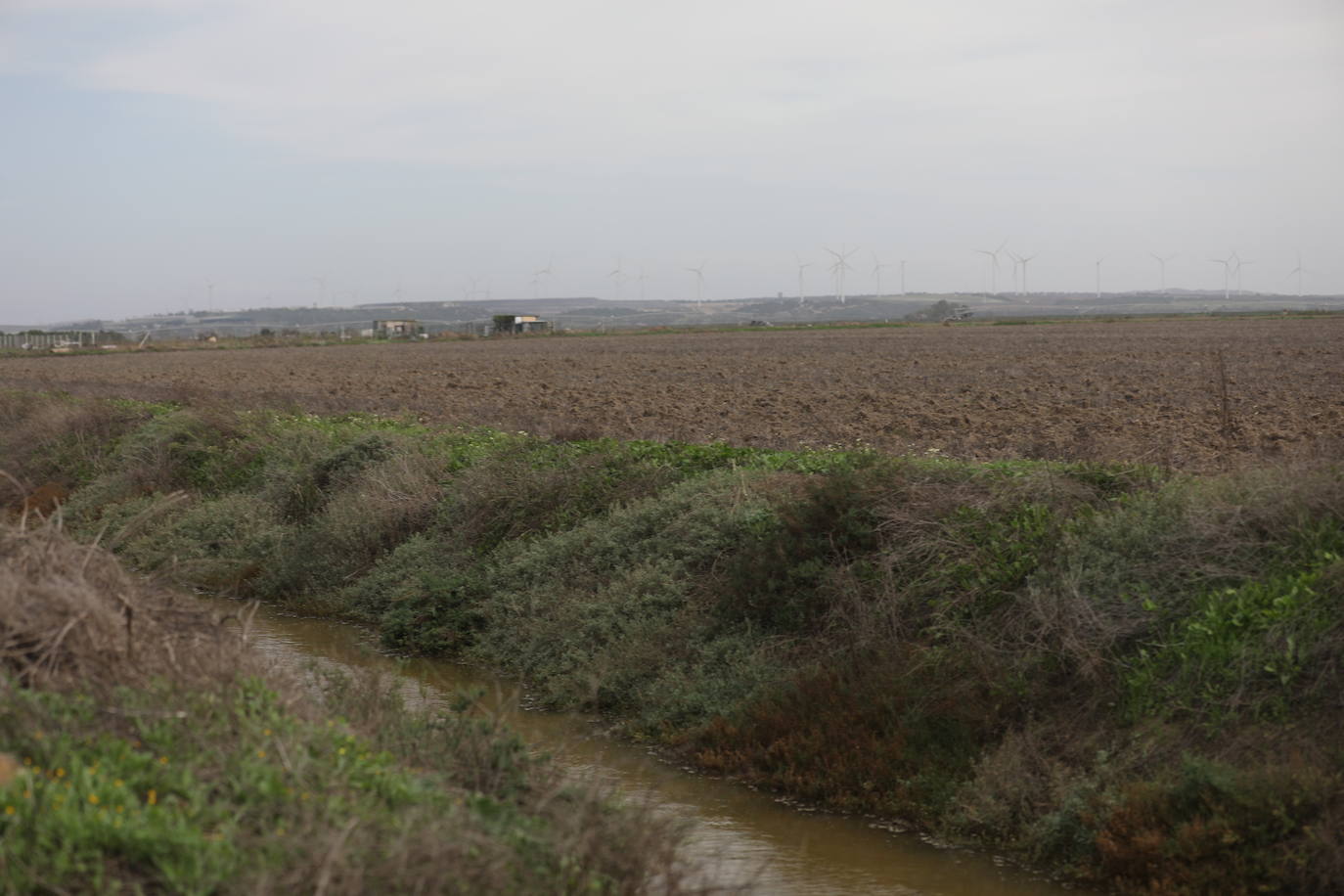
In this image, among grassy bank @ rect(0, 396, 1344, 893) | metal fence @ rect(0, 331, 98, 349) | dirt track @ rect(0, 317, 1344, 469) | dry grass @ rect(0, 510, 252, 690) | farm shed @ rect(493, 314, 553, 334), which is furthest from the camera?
farm shed @ rect(493, 314, 553, 334)

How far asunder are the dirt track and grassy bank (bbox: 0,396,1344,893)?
6.56 feet

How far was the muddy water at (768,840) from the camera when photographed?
25.2 feet

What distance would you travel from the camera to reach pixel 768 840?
331 inches

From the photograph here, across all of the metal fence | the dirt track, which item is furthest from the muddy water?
the metal fence

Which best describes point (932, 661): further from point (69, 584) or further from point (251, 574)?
point (251, 574)

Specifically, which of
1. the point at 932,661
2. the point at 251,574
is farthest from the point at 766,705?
the point at 251,574

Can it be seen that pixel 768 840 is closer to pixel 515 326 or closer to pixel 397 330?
pixel 515 326

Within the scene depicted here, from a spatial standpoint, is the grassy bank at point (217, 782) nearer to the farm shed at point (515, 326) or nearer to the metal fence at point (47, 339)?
the metal fence at point (47, 339)

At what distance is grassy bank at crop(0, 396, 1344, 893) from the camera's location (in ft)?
25.1

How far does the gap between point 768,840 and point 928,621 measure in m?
2.46

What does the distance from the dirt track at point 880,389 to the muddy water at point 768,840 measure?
187 inches

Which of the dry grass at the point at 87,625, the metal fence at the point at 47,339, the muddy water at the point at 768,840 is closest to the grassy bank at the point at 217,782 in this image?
the dry grass at the point at 87,625

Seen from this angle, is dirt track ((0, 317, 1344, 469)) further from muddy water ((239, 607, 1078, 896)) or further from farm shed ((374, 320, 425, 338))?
farm shed ((374, 320, 425, 338))

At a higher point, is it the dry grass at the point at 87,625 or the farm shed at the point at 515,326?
the farm shed at the point at 515,326
